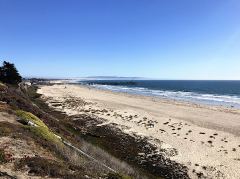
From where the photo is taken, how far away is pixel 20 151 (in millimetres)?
15664

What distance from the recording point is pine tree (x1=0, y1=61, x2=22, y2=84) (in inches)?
2383

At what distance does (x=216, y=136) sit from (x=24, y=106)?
21.6 metres

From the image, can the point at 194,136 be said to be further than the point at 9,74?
No

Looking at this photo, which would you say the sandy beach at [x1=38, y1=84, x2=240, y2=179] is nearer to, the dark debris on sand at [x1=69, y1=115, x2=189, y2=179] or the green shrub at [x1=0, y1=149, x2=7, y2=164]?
the dark debris on sand at [x1=69, y1=115, x2=189, y2=179]

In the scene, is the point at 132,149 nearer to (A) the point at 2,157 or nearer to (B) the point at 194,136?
(B) the point at 194,136

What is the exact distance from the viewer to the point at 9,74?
6100 centimetres

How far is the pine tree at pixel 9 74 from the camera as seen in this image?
2383 inches

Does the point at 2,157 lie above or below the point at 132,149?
above

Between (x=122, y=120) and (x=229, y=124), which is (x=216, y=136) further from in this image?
(x=122, y=120)

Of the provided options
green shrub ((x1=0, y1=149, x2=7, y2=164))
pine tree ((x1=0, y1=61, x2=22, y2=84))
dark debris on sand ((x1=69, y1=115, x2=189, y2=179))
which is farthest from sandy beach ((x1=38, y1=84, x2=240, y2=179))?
pine tree ((x1=0, y1=61, x2=22, y2=84))

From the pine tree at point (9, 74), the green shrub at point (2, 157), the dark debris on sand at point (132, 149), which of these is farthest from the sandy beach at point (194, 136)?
the pine tree at point (9, 74)

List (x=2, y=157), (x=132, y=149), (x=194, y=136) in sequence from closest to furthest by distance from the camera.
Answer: (x=2, y=157), (x=132, y=149), (x=194, y=136)

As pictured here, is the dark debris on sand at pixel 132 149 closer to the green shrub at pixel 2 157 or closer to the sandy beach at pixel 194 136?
the sandy beach at pixel 194 136

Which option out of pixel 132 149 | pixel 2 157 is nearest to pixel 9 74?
pixel 132 149
